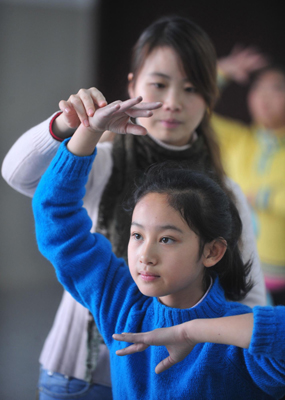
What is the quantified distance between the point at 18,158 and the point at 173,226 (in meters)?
0.28

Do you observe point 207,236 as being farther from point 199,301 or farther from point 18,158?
point 18,158

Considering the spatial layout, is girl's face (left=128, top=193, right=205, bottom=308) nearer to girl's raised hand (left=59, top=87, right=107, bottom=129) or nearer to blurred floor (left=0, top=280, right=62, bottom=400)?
girl's raised hand (left=59, top=87, right=107, bottom=129)

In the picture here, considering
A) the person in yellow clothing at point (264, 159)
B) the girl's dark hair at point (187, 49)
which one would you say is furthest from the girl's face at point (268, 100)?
the girl's dark hair at point (187, 49)

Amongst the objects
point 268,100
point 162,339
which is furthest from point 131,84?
point 268,100

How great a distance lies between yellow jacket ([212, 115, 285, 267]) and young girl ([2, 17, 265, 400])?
4.03 ft

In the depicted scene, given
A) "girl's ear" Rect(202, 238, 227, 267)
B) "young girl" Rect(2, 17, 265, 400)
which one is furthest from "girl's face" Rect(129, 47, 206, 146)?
"girl's ear" Rect(202, 238, 227, 267)

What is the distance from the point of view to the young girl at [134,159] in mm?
695

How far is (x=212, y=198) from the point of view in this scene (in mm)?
576

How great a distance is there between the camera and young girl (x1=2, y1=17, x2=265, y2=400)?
69 cm

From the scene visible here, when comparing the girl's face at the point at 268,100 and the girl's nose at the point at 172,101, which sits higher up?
the girl's face at the point at 268,100

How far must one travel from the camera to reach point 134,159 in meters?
0.76

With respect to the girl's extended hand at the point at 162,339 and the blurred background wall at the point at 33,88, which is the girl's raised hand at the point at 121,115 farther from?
the girl's extended hand at the point at 162,339

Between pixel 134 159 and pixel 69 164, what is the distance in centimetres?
21

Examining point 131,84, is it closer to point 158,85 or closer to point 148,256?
point 158,85
